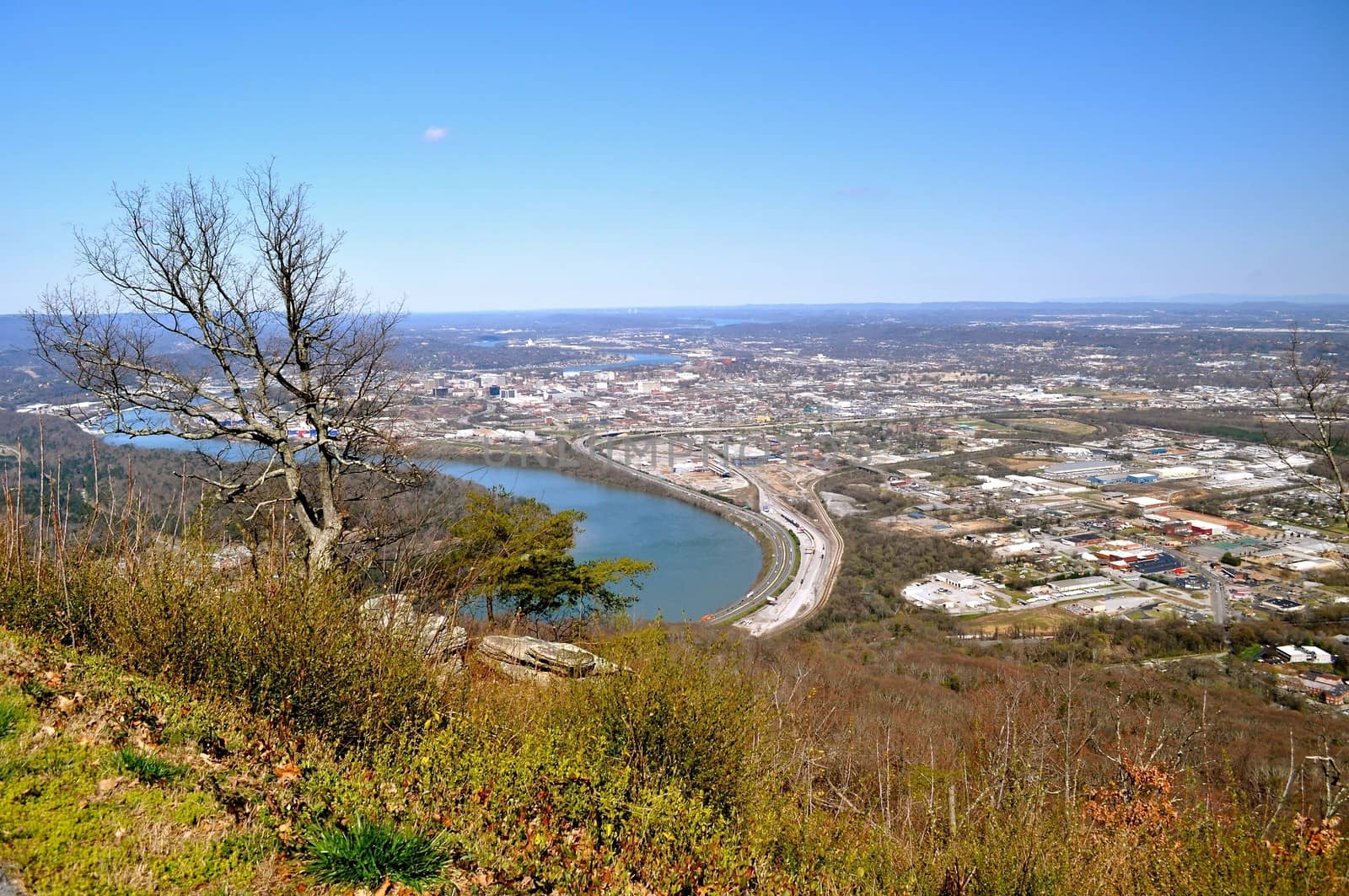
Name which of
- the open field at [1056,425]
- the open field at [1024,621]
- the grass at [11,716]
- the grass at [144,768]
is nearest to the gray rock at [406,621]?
the grass at [144,768]

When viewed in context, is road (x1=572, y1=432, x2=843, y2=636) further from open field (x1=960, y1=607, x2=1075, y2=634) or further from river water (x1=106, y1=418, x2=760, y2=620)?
open field (x1=960, y1=607, x2=1075, y2=634)

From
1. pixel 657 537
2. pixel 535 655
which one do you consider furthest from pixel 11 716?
pixel 657 537

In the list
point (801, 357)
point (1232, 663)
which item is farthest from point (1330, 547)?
point (801, 357)

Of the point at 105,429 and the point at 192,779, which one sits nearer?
the point at 192,779

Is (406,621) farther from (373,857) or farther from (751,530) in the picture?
(751,530)

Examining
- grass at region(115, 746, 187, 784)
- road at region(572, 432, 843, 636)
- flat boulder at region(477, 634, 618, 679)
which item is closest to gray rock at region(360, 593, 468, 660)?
grass at region(115, 746, 187, 784)

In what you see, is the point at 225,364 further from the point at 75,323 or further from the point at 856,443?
the point at 856,443

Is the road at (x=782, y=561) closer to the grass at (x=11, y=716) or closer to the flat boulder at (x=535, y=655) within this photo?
Result: the flat boulder at (x=535, y=655)

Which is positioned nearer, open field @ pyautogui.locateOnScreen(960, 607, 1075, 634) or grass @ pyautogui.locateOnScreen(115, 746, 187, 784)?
grass @ pyautogui.locateOnScreen(115, 746, 187, 784)
